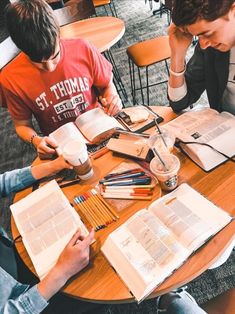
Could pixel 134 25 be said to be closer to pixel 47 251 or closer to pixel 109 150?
pixel 109 150

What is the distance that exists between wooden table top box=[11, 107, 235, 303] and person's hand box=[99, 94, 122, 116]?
18.0 inches

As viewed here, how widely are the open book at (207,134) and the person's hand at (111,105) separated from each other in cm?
35

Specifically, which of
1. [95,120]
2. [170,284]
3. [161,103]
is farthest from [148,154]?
[161,103]

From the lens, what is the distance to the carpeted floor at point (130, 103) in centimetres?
142

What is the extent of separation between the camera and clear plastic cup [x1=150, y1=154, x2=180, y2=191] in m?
0.92

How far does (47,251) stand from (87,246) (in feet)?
0.45

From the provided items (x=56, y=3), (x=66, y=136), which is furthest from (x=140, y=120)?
(x=56, y=3)

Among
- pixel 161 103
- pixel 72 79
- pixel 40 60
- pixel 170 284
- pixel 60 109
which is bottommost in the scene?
pixel 161 103

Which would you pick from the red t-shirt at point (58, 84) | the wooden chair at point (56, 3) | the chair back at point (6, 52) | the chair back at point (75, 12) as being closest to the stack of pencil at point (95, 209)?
the red t-shirt at point (58, 84)

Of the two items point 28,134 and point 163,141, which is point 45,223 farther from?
point 28,134

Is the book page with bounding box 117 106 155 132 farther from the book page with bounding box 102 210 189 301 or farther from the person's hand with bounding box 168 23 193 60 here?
the book page with bounding box 102 210 189 301

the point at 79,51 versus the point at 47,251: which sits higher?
the point at 79,51

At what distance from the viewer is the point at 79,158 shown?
1048 millimetres

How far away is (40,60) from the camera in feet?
4.13
